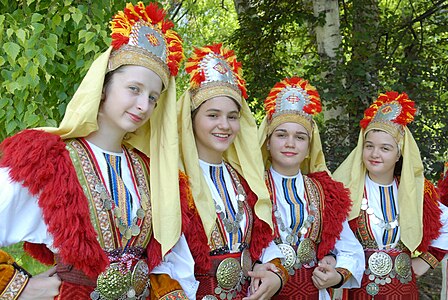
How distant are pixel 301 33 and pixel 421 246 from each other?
5000mm

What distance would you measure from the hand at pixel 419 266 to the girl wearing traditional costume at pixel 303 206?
2.09ft

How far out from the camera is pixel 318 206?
3.58 meters

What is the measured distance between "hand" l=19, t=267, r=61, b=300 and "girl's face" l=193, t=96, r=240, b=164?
3.57 feet

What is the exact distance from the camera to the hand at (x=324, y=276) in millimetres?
3451

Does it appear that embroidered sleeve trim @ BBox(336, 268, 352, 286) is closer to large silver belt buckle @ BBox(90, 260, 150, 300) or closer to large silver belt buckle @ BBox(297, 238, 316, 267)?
large silver belt buckle @ BBox(297, 238, 316, 267)

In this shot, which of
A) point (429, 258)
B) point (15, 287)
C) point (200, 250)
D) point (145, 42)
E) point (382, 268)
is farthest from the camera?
point (429, 258)

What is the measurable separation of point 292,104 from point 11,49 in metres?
1.67

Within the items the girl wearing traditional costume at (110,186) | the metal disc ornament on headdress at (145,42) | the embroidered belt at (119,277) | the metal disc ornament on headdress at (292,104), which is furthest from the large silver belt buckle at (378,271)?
the metal disc ornament on headdress at (145,42)

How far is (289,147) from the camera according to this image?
3.55 m

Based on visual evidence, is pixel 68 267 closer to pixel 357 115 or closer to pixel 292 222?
pixel 292 222

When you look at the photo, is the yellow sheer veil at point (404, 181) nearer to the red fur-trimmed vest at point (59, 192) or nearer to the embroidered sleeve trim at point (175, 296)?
the embroidered sleeve trim at point (175, 296)

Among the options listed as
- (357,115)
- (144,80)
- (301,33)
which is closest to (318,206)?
(144,80)

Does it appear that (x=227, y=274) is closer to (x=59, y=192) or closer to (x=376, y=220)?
(x=59, y=192)

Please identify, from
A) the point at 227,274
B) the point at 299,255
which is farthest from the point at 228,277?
the point at 299,255
